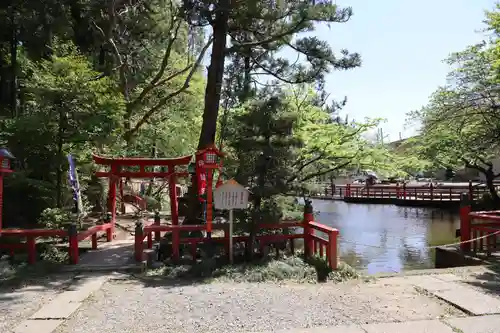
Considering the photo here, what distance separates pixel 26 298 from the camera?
6402mm

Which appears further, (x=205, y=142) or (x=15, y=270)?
(x=205, y=142)

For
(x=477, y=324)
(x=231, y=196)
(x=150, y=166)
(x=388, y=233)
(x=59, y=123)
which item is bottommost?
(x=388, y=233)

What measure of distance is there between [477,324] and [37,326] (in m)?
5.45

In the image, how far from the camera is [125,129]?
609 inches

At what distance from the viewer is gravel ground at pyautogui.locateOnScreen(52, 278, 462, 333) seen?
5.22 metres

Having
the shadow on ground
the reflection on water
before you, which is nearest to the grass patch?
the shadow on ground

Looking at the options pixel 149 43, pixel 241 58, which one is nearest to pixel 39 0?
pixel 149 43

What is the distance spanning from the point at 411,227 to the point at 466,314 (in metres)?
18.0

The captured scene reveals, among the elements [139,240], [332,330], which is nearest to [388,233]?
[139,240]

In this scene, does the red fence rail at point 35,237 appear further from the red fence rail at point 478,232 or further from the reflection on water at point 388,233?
the red fence rail at point 478,232

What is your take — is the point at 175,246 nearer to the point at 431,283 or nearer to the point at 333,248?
the point at 333,248

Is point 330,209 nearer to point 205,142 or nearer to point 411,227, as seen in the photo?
point 411,227

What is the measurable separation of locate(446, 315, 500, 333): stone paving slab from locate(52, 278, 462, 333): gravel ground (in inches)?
10.9

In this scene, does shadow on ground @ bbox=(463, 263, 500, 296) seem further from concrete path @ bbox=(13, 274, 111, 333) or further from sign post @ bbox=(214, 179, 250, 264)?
concrete path @ bbox=(13, 274, 111, 333)
